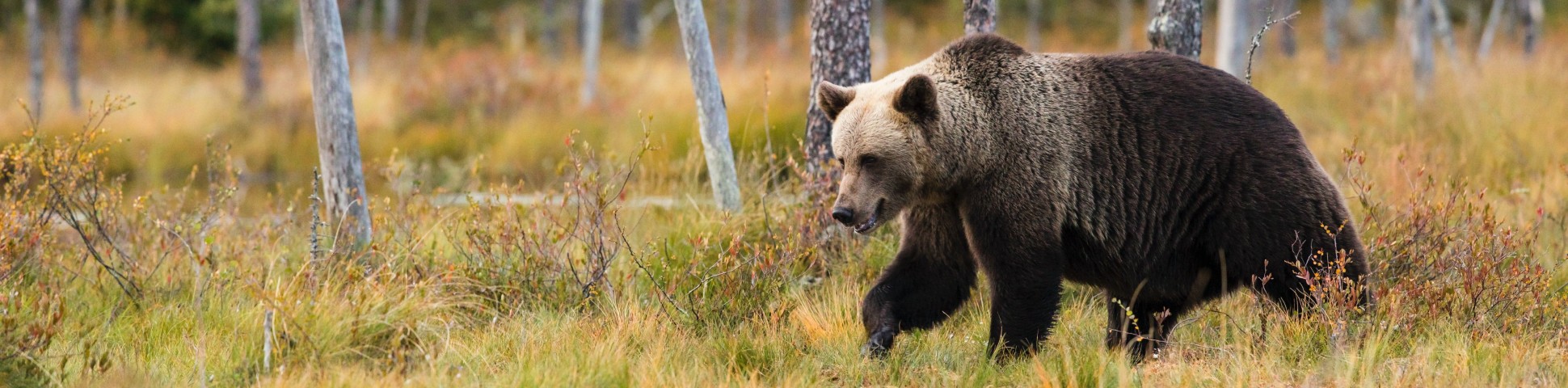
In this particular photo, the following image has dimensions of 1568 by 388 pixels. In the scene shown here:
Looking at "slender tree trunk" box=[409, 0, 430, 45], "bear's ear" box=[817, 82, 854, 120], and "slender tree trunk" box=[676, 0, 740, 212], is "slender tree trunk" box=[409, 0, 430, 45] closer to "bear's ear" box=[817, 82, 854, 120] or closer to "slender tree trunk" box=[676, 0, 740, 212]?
"slender tree trunk" box=[676, 0, 740, 212]

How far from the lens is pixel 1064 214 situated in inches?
183

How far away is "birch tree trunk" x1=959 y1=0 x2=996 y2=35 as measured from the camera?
7.01m

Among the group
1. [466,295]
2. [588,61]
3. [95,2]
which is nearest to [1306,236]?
[466,295]

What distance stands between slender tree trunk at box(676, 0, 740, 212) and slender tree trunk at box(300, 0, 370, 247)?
1.91 metres

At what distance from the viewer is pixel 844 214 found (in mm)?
4445

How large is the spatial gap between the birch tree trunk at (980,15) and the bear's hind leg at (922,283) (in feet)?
7.72

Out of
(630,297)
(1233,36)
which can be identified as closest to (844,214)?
(630,297)

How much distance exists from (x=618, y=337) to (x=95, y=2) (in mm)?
29120

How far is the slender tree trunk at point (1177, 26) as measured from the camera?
6.76 meters

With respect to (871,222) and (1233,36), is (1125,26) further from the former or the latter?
(871,222)

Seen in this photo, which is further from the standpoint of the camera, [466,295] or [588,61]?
[588,61]

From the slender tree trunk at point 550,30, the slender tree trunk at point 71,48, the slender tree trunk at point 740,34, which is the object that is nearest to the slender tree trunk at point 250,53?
the slender tree trunk at point 71,48

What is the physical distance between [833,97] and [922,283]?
0.81 m

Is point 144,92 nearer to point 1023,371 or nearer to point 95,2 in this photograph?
point 95,2
